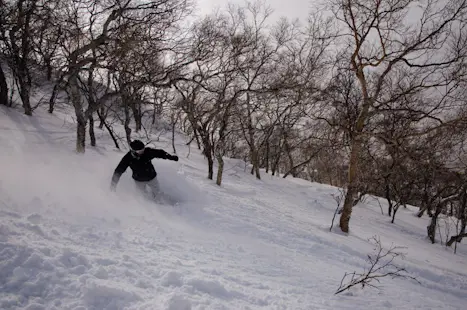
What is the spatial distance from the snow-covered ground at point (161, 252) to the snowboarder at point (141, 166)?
31 cm

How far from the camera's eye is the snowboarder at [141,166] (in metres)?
5.48

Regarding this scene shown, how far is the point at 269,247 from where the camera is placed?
4.74m

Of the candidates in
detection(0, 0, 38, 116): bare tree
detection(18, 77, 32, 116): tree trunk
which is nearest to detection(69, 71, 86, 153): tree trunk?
detection(0, 0, 38, 116): bare tree

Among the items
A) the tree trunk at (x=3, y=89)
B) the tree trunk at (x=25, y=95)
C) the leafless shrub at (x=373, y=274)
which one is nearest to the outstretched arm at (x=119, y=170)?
the leafless shrub at (x=373, y=274)

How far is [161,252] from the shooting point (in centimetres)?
325

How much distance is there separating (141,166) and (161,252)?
2.87 m

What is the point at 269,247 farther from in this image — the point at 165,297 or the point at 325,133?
the point at 325,133

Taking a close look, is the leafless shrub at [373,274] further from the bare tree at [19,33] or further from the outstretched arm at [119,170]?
the bare tree at [19,33]

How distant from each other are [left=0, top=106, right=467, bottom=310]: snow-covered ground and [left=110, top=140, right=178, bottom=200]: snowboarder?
0.31 meters

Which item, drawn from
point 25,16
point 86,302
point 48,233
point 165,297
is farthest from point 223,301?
point 25,16

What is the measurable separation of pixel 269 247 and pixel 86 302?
3.29 m

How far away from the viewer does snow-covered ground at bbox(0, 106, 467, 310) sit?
2.23m

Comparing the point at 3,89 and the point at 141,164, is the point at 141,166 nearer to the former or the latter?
the point at 141,164

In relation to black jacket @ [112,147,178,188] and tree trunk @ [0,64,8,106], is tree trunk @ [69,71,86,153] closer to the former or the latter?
black jacket @ [112,147,178,188]
